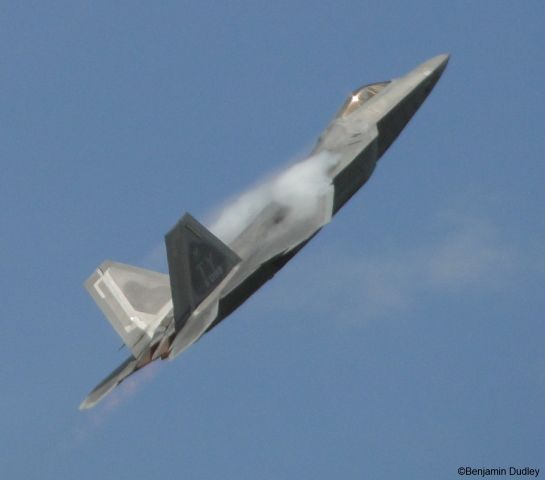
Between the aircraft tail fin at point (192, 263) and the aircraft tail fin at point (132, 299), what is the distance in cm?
222

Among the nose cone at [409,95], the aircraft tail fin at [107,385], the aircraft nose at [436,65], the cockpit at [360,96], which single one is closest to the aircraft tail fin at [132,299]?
the aircraft tail fin at [107,385]

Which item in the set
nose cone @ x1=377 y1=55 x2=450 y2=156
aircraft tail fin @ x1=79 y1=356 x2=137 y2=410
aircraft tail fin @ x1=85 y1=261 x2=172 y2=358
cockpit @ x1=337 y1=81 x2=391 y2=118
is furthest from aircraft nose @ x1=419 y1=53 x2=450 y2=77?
aircraft tail fin @ x1=79 y1=356 x2=137 y2=410

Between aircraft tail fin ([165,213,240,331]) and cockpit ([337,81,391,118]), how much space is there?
9.20 metres

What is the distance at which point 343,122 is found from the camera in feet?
174

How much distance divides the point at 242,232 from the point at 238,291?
3133 mm

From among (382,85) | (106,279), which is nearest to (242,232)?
(106,279)

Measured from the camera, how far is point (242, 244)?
4881 centimetres

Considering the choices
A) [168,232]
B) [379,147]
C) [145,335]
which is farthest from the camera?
[379,147]

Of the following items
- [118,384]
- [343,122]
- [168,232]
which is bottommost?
[118,384]

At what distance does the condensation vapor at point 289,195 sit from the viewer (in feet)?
161

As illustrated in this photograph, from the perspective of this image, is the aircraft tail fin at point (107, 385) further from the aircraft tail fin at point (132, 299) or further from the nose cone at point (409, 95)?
the nose cone at point (409, 95)

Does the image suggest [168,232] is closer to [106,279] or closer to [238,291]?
[238,291]

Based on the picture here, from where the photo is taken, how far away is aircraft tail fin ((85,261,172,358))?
49062 millimetres

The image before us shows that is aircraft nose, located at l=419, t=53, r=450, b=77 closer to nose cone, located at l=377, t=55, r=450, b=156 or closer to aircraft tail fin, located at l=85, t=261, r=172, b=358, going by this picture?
nose cone, located at l=377, t=55, r=450, b=156
